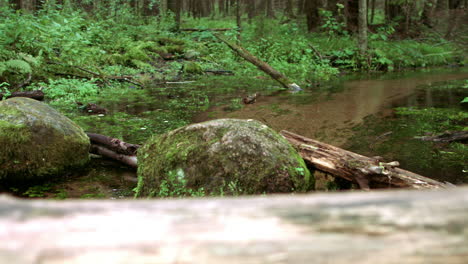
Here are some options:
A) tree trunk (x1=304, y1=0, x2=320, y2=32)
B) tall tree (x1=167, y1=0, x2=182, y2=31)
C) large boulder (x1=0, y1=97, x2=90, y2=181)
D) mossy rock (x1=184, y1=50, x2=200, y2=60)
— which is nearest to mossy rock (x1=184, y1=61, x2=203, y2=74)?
mossy rock (x1=184, y1=50, x2=200, y2=60)

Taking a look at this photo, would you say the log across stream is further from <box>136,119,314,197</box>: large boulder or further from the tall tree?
the tall tree

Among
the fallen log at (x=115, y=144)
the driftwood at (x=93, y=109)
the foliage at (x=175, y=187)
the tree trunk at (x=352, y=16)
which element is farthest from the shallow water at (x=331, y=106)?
the tree trunk at (x=352, y=16)

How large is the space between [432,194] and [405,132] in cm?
563

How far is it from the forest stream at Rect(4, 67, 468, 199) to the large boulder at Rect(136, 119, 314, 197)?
2.20ft

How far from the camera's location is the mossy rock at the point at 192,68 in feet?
45.1

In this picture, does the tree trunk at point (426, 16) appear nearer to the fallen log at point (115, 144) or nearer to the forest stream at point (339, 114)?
the forest stream at point (339, 114)

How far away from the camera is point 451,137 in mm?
5703

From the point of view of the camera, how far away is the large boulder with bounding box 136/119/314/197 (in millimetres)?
3586

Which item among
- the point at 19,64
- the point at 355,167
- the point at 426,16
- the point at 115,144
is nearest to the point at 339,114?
the point at 355,167

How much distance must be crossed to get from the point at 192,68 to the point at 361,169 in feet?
35.1

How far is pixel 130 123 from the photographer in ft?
23.2

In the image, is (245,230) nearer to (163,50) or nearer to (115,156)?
(115,156)

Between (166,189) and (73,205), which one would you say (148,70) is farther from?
(73,205)

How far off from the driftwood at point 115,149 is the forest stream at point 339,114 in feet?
0.39
